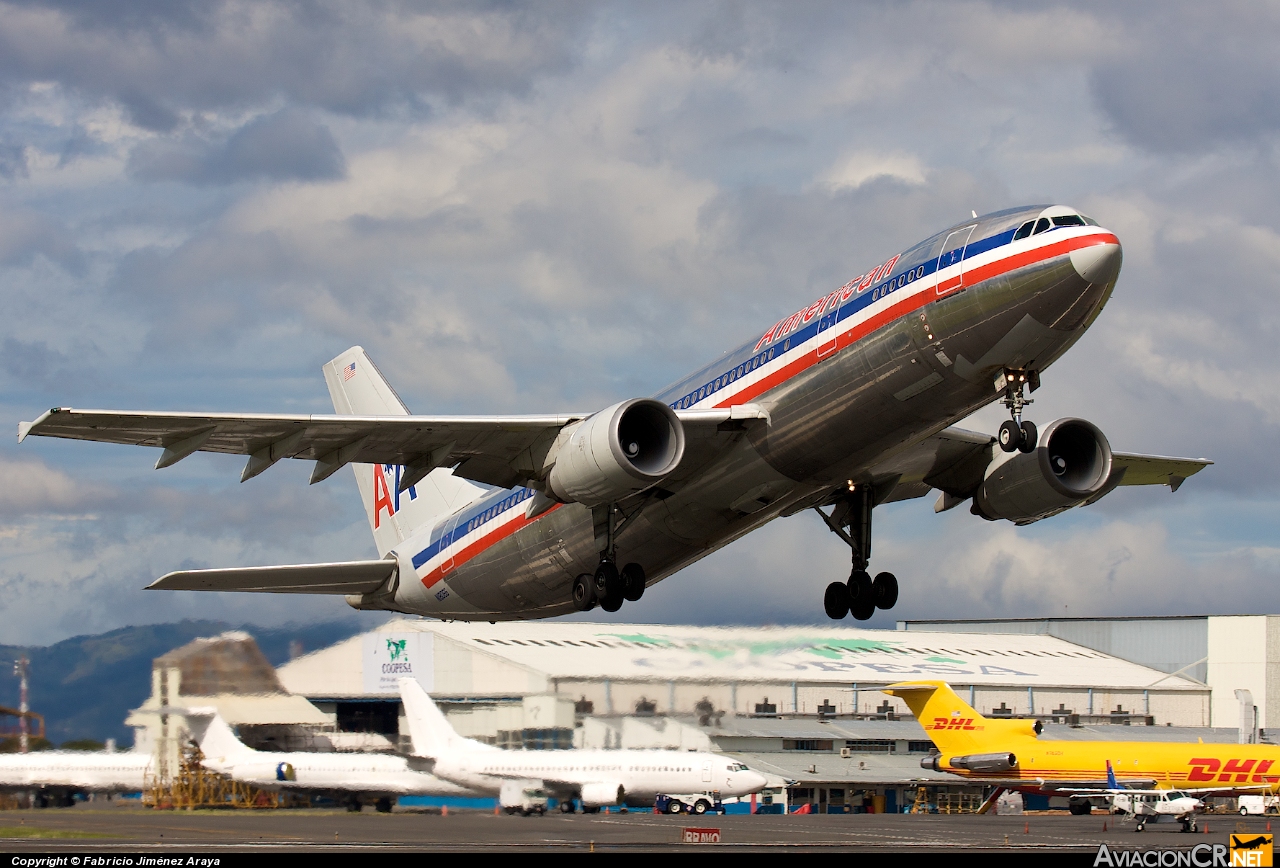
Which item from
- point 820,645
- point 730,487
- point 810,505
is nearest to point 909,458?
point 810,505

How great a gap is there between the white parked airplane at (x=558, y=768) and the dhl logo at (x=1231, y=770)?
57.1ft

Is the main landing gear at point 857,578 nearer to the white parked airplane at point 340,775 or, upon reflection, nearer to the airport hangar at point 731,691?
the airport hangar at point 731,691

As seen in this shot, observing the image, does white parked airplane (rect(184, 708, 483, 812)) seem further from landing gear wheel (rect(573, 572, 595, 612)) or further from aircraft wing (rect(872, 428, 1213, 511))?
aircraft wing (rect(872, 428, 1213, 511))

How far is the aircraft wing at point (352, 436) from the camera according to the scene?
70.7 ft

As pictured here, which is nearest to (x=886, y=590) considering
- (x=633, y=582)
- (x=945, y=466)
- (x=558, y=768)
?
(x=945, y=466)

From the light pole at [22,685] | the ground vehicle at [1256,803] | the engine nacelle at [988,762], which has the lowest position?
the ground vehicle at [1256,803]

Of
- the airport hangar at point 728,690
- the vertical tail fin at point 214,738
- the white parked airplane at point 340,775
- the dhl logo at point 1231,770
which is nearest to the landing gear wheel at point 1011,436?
the airport hangar at point 728,690

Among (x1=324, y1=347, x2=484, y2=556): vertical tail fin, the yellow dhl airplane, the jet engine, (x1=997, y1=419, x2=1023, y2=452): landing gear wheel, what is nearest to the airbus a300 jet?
(x1=997, y1=419, x2=1023, y2=452): landing gear wheel

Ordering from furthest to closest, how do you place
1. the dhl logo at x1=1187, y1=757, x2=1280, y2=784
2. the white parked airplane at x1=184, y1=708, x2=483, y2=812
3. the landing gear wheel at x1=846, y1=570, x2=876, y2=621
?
the dhl logo at x1=1187, y1=757, x2=1280, y2=784
the white parked airplane at x1=184, y1=708, x2=483, y2=812
the landing gear wheel at x1=846, y1=570, x2=876, y2=621

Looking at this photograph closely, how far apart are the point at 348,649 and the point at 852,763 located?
2694cm

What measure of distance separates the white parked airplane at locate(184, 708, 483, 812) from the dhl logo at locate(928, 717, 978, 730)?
17.7 m

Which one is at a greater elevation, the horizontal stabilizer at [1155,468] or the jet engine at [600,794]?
the horizontal stabilizer at [1155,468]

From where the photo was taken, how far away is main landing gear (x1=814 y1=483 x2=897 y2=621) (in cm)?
2662

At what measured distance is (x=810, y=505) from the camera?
1027 inches
